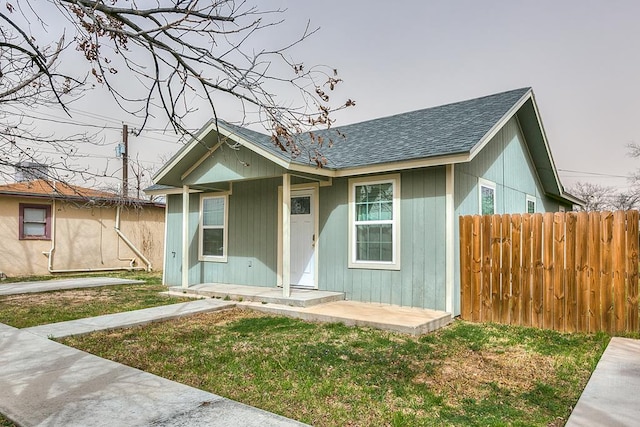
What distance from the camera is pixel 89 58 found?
2883 millimetres

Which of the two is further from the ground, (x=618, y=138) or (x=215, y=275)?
(x=618, y=138)

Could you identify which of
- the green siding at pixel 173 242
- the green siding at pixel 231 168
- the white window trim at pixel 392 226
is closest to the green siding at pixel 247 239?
the green siding at pixel 173 242

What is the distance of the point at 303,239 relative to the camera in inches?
354

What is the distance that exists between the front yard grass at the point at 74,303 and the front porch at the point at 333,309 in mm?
1267

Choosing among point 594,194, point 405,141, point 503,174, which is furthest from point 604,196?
point 405,141

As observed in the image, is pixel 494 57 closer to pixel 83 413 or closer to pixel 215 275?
pixel 215 275

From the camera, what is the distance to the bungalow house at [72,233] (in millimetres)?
14211

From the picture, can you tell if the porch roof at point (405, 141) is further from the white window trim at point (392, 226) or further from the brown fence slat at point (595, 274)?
the brown fence slat at point (595, 274)

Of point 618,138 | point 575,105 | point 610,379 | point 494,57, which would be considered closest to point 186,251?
point 610,379

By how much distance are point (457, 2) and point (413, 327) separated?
5.28 meters

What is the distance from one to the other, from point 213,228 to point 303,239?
2821 millimetres

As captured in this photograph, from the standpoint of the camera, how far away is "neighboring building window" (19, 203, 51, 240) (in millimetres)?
14438

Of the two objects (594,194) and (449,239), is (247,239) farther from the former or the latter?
(594,194)

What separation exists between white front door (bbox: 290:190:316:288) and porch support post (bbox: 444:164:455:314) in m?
2.83
